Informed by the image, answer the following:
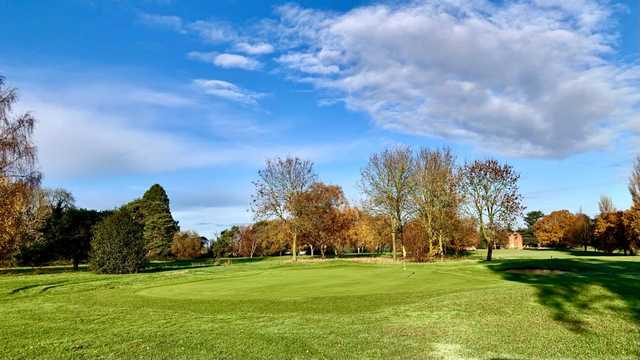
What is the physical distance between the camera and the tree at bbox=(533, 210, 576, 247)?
91062 millimetres

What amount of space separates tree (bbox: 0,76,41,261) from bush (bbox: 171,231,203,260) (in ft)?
157

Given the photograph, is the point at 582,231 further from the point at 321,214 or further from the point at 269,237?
the point at 269,237

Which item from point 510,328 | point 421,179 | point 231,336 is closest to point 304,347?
point 231,336

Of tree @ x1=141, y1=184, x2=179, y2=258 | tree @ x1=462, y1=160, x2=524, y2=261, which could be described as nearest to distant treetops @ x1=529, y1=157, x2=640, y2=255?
tree @ x1=462, y1=160, x2=524, y2=261

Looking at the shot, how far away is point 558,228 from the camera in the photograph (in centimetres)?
9350

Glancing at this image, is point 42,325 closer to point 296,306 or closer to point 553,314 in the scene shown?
point 296,306

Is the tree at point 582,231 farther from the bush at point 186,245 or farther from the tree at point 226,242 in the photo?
the bush at point 186,245

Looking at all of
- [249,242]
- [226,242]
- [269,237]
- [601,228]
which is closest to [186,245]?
[226,242]

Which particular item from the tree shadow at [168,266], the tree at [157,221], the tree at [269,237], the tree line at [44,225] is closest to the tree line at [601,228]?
the tree at [269,237]

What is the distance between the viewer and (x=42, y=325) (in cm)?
1163

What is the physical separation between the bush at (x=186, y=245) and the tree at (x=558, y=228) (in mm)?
70015

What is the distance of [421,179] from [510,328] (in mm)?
40389

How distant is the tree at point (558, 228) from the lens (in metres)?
91.1

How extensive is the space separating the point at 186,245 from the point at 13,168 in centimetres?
5137
